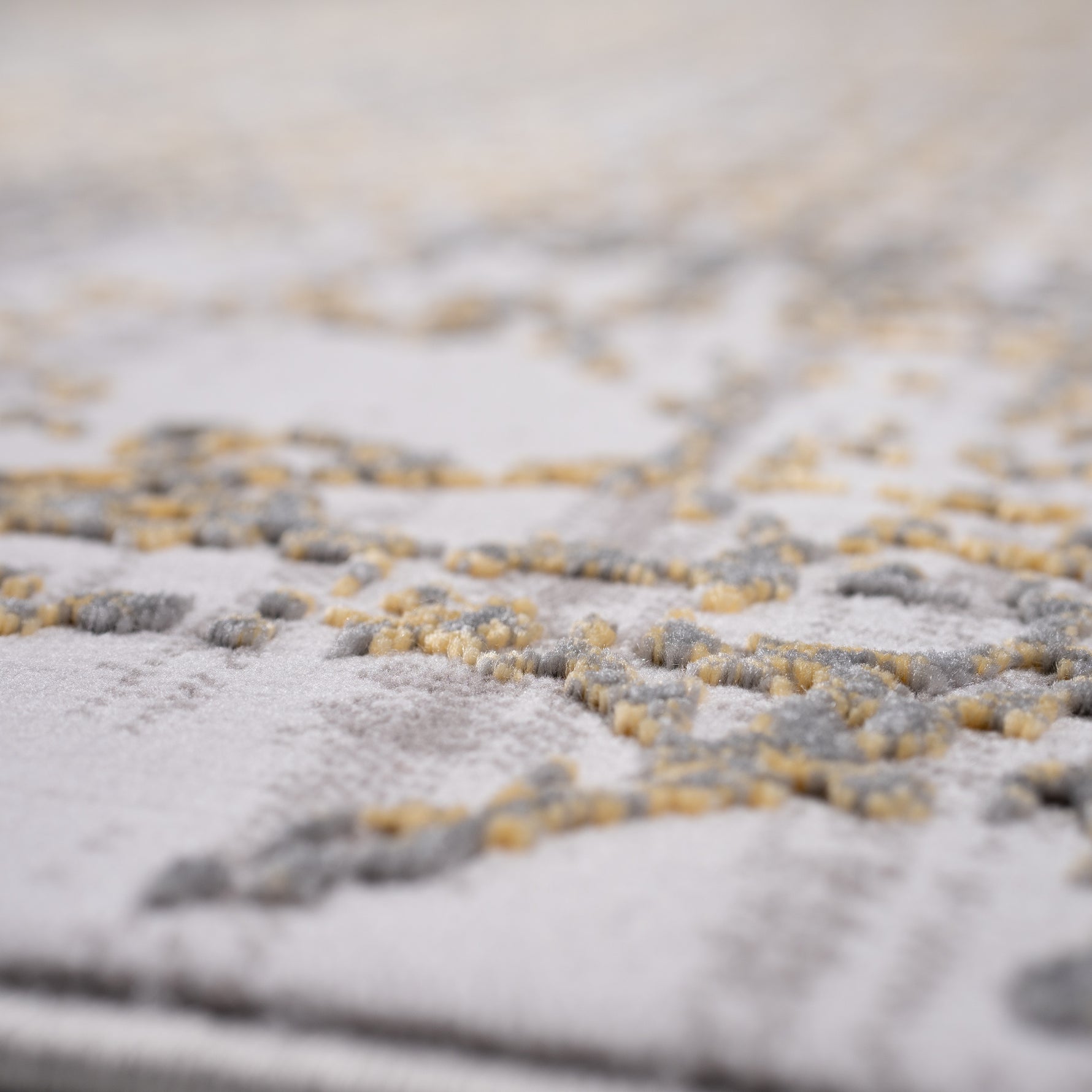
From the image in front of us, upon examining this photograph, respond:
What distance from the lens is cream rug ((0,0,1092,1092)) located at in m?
0.63

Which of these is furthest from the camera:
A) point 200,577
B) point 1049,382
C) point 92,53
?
point 92,53

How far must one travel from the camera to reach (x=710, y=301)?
2830mm

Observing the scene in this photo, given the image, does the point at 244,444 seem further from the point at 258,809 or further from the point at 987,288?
the point at 987,288

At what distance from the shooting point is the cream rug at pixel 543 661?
0.63 meters

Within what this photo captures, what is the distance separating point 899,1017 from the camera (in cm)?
61

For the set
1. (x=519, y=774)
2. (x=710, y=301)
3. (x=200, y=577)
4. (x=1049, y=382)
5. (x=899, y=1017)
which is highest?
(x=710, y=301)

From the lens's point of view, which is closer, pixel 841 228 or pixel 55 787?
pixel 55 787

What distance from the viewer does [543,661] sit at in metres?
1.04

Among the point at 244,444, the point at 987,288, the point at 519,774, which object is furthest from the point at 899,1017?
the point at 987,288

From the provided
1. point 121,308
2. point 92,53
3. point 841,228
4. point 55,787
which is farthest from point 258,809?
point 92,53

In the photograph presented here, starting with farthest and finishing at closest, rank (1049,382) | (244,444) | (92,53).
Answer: (92,53), (1049,382), (244,444)

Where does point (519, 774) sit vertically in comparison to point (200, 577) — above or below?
below

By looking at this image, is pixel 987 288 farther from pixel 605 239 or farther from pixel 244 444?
pixel 244 444

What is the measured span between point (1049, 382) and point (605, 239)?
1.71 meters
